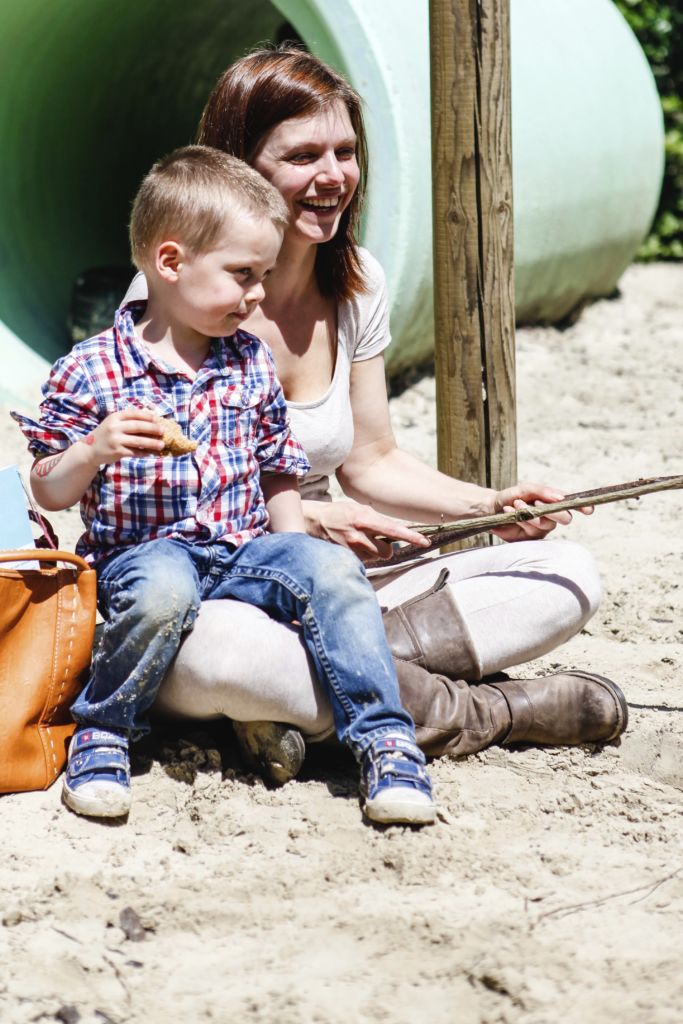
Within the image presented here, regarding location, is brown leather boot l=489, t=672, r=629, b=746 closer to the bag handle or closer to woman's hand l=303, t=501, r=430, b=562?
woman's hand l=303, t=501, r=430, b=562

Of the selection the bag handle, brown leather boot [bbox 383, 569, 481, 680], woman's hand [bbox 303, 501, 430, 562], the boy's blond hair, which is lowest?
brown leather boot [bbox 383, 569, 481, 680]

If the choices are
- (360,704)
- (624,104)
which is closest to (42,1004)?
(360,704)

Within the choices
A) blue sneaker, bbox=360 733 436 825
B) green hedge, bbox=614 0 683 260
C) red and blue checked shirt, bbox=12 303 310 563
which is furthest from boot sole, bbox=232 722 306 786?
green hedge, bbox=614 0 683 260

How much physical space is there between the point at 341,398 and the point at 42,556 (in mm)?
833

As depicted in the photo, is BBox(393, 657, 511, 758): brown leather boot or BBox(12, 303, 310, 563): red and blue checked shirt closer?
BBox(12, 303, 310, 563): red and blue checked shirt

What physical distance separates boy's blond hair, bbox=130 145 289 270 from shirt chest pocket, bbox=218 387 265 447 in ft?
0.93

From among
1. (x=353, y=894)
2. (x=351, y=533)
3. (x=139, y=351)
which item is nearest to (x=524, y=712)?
(x=351, y=533)

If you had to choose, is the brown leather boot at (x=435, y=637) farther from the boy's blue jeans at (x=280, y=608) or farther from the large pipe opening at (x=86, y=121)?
the large pipe opening at (x=86, y=121)

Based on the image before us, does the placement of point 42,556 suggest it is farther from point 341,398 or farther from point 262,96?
point 262,96

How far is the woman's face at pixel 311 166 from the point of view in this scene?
106 inches

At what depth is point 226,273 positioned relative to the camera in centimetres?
238

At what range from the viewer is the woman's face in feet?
8.80

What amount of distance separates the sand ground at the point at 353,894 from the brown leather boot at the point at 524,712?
4 cm

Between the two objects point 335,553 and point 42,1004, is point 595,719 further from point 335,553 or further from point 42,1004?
point 42,1004
